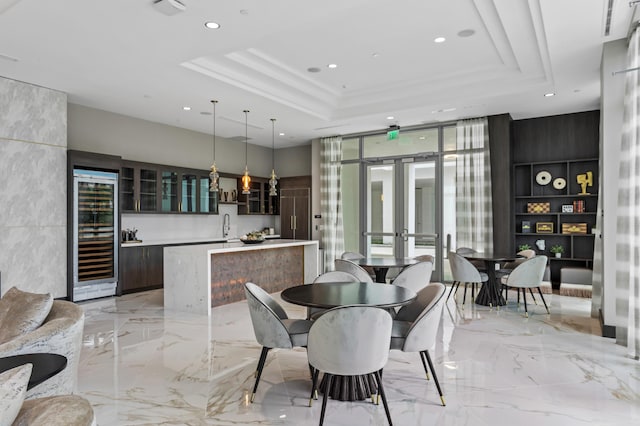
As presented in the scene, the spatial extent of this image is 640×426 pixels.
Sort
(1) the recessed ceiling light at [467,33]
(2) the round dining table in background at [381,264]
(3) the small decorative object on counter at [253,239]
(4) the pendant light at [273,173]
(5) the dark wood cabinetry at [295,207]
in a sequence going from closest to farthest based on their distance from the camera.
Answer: (1) the recessed ceiling light at [467,33] < (2) the round dining table in background at [381,264] < (3) the small decorative object on counter at [253,239] < (4) the pendant light at [273,173] < (5) the dark wood cabinetry at [295,207]

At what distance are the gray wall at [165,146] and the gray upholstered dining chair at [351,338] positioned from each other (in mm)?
6183

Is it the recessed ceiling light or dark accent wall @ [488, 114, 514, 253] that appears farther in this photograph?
dark accent wall @ [488, 114, 514, 253]

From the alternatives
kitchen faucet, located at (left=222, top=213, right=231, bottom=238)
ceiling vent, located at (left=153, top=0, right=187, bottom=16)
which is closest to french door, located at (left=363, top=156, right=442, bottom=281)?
kitchen faucet, located at (left=222, top=213, right=231, bottom=238)

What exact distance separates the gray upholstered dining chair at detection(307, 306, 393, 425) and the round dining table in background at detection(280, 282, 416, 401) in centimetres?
32

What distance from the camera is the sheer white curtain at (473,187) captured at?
7645 millimetres

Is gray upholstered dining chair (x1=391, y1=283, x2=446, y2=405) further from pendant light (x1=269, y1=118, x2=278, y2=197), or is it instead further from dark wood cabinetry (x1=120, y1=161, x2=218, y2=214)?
dark wood cabinetry (x1=120, y1=161, x2=218, y2=214)

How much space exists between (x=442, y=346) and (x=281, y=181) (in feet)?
23.4

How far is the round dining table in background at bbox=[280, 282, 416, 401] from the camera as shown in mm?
3017

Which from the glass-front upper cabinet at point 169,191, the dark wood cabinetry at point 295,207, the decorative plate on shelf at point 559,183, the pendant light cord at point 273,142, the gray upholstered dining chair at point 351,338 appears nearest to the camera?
the gray upholstered dining chair at point 351,338

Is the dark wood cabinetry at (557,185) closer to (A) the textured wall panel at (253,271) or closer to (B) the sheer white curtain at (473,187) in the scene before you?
(B) the sheer white curtain at (473,187)

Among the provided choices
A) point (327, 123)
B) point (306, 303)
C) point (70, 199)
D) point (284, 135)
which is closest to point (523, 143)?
point (327, 123)

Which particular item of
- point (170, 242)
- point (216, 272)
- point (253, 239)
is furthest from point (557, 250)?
point (170, 242)

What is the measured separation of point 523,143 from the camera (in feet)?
26.1

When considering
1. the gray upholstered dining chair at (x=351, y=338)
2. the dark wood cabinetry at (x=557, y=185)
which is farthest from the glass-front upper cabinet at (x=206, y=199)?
the gray upholstered dining chair at (x=351, y=338)
